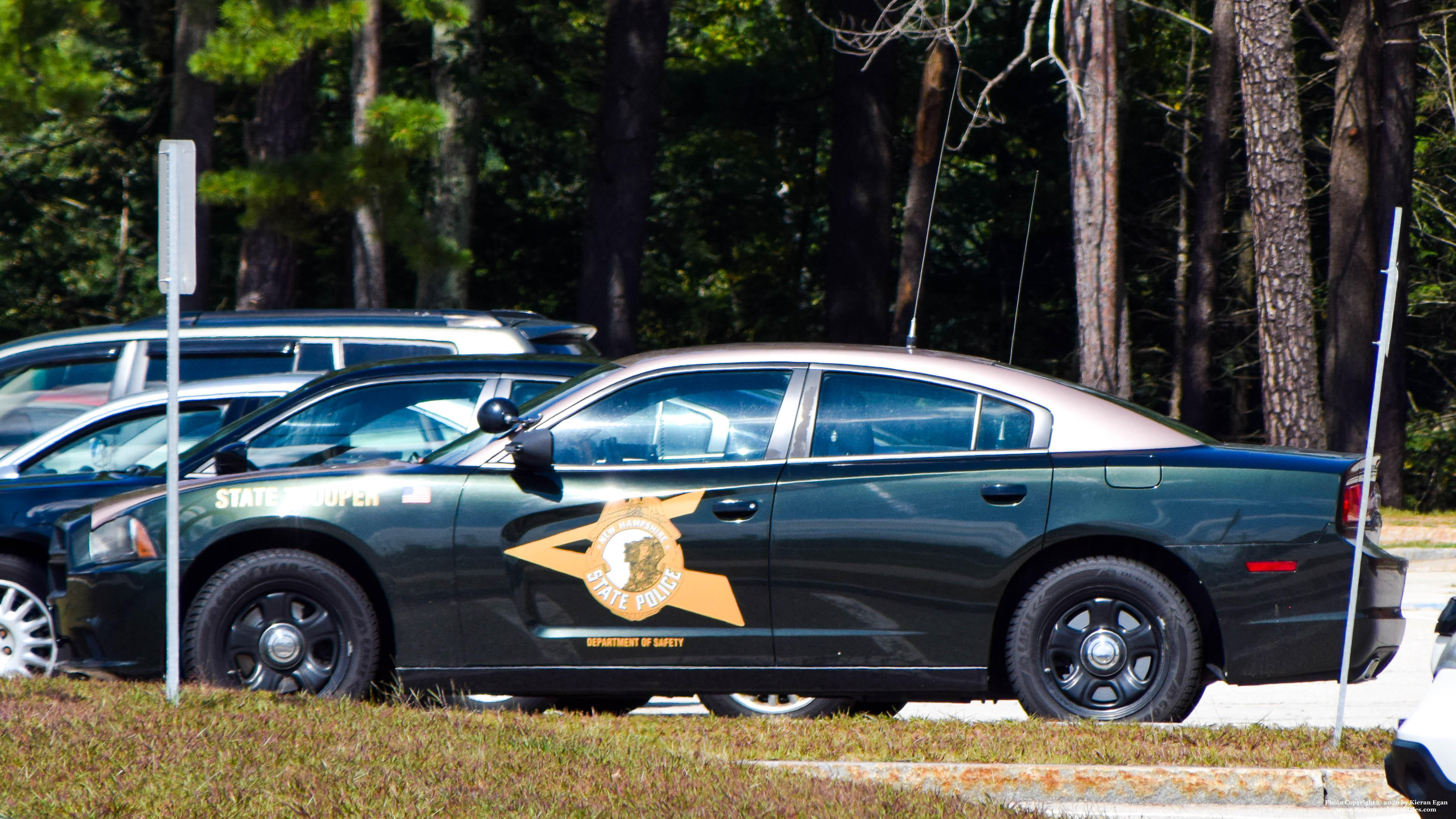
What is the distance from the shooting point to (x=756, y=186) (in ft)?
104

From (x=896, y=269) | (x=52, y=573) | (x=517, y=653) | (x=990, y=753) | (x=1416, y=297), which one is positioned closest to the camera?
(x=990, y=753)

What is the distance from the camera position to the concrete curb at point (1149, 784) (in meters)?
5.22

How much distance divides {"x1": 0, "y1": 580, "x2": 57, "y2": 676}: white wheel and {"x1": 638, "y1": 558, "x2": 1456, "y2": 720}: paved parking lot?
2.95m

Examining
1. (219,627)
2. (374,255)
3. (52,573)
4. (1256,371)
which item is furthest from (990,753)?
(1256,371)

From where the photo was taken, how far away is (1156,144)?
95.1ft

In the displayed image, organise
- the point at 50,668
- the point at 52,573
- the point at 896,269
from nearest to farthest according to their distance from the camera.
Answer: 1. the point at 52,573
2. the point at 50,668
3. the point at 896,269

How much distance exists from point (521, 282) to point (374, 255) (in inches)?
481

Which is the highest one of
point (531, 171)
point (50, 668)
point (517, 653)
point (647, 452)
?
point (531, 171)

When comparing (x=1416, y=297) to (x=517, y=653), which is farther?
(x=1416, y=297)

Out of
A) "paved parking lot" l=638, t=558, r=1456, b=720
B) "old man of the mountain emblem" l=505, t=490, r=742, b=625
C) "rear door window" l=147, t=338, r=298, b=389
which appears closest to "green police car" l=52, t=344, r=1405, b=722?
"old man of the mountain emblem" l=505, t=490, r=742, b=625

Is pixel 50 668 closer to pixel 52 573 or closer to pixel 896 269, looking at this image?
pixel 52 573

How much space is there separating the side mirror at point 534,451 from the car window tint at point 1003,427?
1.72 m

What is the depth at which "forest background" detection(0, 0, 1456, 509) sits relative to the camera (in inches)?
815

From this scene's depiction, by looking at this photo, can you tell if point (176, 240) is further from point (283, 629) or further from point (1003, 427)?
point (1003, 427)
